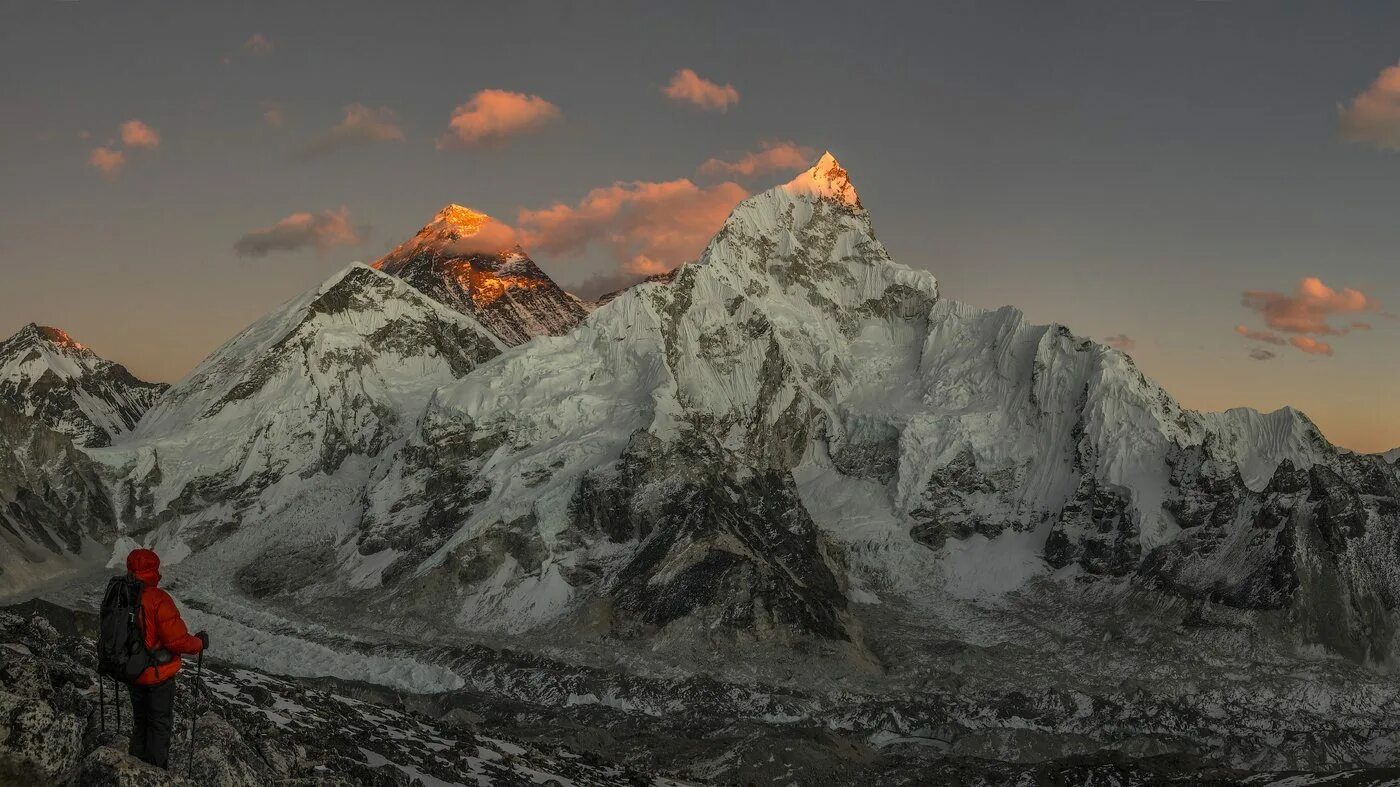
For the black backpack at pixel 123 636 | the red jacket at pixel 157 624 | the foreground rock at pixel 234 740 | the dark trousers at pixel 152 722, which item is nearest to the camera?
the foreground rock at pixel 234 740

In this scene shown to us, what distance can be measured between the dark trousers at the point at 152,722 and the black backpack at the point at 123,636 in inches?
26.8

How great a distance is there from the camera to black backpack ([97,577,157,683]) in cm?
2900

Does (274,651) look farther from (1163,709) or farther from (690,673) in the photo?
(1163,709)

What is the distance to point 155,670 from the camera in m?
29.4

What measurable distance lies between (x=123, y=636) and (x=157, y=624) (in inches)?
29.8

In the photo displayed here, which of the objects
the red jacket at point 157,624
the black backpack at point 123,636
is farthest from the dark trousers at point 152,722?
the black backpack at point 123,636

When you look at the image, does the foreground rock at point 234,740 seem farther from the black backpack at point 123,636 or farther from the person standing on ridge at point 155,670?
the black backpack at point 123,636

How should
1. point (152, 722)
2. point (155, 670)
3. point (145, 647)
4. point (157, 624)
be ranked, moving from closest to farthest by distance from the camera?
1. point (145, 647)
2. point (155, 670)
3. point (157, 624)
4. point (152, 722)

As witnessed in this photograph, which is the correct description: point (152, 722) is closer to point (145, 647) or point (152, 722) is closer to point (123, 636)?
point (145, 647)

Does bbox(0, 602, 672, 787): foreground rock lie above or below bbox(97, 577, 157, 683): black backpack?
below

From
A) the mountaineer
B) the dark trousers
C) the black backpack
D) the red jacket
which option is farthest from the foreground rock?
the red jacket

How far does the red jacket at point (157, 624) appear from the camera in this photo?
29.4 meters

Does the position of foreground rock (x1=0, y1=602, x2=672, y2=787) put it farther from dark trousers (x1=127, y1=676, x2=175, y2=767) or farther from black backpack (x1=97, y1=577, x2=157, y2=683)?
black backpack (x1=97, y1=577, x2=157, y2=683)

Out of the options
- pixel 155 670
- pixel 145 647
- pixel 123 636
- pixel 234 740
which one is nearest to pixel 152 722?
pixel 155 670
